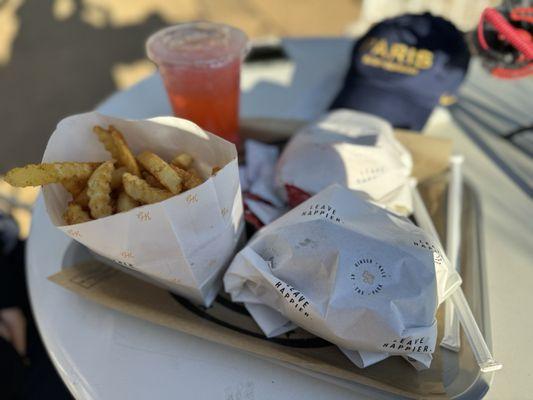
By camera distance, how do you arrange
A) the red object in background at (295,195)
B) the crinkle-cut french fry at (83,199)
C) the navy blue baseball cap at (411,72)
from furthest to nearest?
1. the navy blue baseball cap at (411,72)
2. the red object in background at (295,195)
3. the crinkle-cut french fry at (83,199)

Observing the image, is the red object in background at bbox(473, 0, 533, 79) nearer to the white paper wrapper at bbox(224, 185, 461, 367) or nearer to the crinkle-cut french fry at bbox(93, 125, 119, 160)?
the white paper wrapper at bbox(224, 185, 461, 367)

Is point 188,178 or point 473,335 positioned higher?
point 188,178

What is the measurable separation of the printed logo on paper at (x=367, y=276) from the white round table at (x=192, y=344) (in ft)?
0.51

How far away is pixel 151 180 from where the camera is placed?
742mm

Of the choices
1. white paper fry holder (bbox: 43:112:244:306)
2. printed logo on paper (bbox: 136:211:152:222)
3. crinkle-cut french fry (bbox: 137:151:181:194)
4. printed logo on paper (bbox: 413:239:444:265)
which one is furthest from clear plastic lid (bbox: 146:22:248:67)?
printed logo on paper (bbox: 413:239:444:265)

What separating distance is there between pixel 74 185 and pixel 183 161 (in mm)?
179

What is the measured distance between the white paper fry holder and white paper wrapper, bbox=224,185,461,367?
0.06m

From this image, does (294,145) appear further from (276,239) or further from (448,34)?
(448,34)

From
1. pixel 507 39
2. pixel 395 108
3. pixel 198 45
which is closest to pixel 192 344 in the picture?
pixel 198 45

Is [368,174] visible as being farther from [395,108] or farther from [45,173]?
[45,173]

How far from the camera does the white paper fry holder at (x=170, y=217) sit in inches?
24.7

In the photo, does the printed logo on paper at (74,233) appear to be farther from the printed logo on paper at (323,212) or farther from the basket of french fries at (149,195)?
the printed logo on paper at (323,212)

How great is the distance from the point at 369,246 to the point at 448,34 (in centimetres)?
80

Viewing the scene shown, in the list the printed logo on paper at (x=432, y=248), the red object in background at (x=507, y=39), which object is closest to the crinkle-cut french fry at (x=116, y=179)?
the printed logo on paper at (x=432, y=248)
